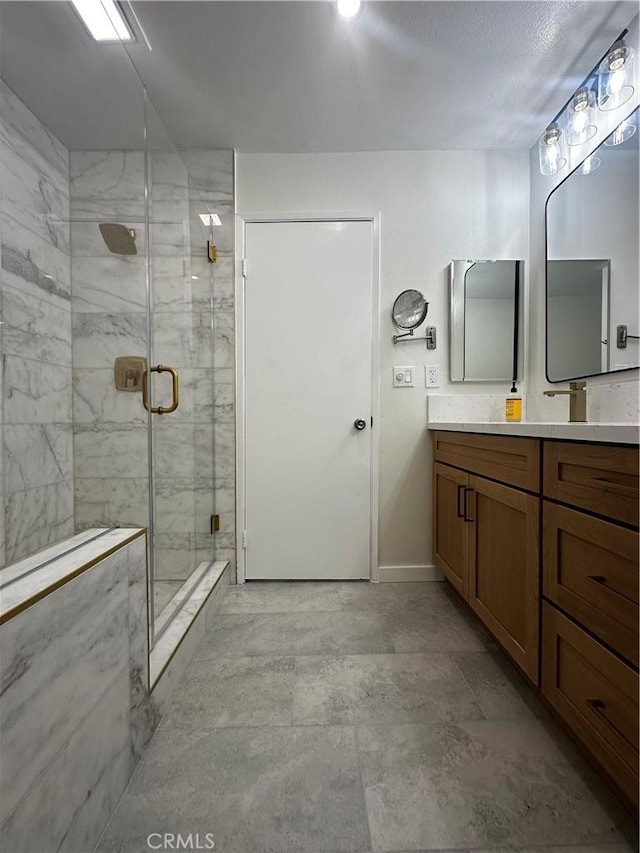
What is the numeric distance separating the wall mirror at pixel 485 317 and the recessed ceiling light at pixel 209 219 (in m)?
1.33

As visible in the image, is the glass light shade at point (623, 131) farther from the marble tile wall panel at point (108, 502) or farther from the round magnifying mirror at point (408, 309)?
the marble tile wall panel at point (108, 502)

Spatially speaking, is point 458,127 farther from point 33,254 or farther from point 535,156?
point 33,254

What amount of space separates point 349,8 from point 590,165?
1177mm

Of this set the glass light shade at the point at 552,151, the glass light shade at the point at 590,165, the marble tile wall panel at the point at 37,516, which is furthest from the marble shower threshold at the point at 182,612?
the glass light shade at the point at 552,151

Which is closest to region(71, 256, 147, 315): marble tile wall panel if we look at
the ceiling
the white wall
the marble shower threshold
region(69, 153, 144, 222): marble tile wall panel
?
region(69, 153, 144, 222): marble tile wall panel

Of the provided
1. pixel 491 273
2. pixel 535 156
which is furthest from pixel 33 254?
pixel 535 156

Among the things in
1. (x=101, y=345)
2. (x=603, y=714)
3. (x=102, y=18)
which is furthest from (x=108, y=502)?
(x=102, y=18)

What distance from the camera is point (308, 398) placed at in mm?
2189

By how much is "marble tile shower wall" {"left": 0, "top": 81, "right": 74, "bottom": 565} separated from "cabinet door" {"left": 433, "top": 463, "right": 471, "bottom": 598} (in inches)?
61.2

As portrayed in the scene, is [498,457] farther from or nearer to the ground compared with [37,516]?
farther from the ground

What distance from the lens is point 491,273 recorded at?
216 cm

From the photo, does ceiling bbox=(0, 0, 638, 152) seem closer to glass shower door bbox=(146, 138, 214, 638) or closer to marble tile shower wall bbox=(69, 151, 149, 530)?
marble tile shower wall bbox=(69, 151, 149, 530)

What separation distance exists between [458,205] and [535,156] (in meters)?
0.46

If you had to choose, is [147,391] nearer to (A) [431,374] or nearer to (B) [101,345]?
(B) [101,345]
